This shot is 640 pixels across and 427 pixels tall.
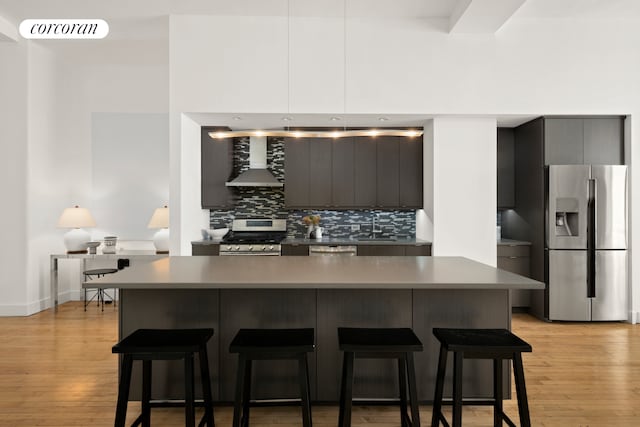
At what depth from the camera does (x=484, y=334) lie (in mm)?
2422

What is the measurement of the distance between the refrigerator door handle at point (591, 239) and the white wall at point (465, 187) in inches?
41.2

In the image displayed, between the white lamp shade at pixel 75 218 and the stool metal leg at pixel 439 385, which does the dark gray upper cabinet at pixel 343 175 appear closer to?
the white lamp shade at pixel 75 218

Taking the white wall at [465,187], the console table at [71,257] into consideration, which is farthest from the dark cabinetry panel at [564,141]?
the console table at [71,257]

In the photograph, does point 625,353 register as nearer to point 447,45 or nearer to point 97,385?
point 447,45

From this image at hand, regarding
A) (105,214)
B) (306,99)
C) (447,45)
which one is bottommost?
(105,214)

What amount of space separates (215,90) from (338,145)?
1.74 meters

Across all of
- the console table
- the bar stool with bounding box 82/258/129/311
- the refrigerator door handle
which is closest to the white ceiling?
the refrigerator door handle

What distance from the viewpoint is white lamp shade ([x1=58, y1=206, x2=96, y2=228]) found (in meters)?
5.55

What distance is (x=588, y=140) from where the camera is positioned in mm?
5074

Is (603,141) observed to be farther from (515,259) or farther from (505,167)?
(515,259)

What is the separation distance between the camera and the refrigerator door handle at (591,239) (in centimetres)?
495

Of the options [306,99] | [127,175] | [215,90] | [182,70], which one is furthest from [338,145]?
[127,175]

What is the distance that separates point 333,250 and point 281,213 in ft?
3.96

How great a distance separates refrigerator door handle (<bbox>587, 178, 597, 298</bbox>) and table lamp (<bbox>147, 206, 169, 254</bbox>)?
519 cm
